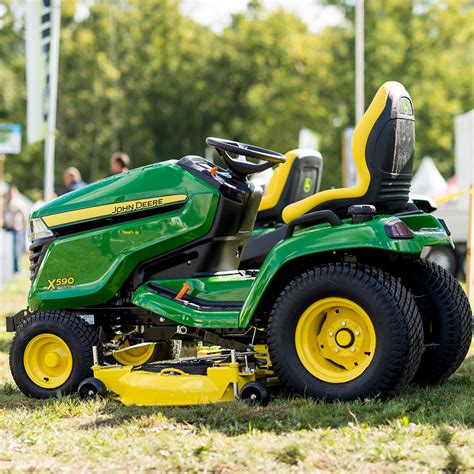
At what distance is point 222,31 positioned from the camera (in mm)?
48125

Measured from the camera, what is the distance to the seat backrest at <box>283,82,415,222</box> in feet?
17.5

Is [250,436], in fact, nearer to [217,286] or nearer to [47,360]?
[217,286]

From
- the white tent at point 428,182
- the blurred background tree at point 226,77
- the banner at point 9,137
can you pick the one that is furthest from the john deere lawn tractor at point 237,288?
the blurred background tree at point 226,77

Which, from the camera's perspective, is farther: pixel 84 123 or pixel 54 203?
pixel 84 123

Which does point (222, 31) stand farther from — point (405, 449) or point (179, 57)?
point (405, 449)

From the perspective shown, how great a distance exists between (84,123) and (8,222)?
2517 cm

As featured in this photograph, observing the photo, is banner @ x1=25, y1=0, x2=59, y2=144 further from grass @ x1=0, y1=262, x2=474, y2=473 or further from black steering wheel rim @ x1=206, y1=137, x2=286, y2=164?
grass @ x1=0, y1=262, x2=474, y2=473

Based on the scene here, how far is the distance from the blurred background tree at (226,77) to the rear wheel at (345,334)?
3055 centimetres

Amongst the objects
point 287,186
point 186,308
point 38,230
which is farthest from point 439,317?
point 287,186

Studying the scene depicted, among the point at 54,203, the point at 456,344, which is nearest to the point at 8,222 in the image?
the point at 54,203

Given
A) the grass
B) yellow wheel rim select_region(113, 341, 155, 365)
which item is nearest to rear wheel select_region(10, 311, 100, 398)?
the grass

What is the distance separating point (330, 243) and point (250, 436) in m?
1.20

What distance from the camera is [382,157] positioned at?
17.5 ft

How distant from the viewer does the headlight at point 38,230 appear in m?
6.05
